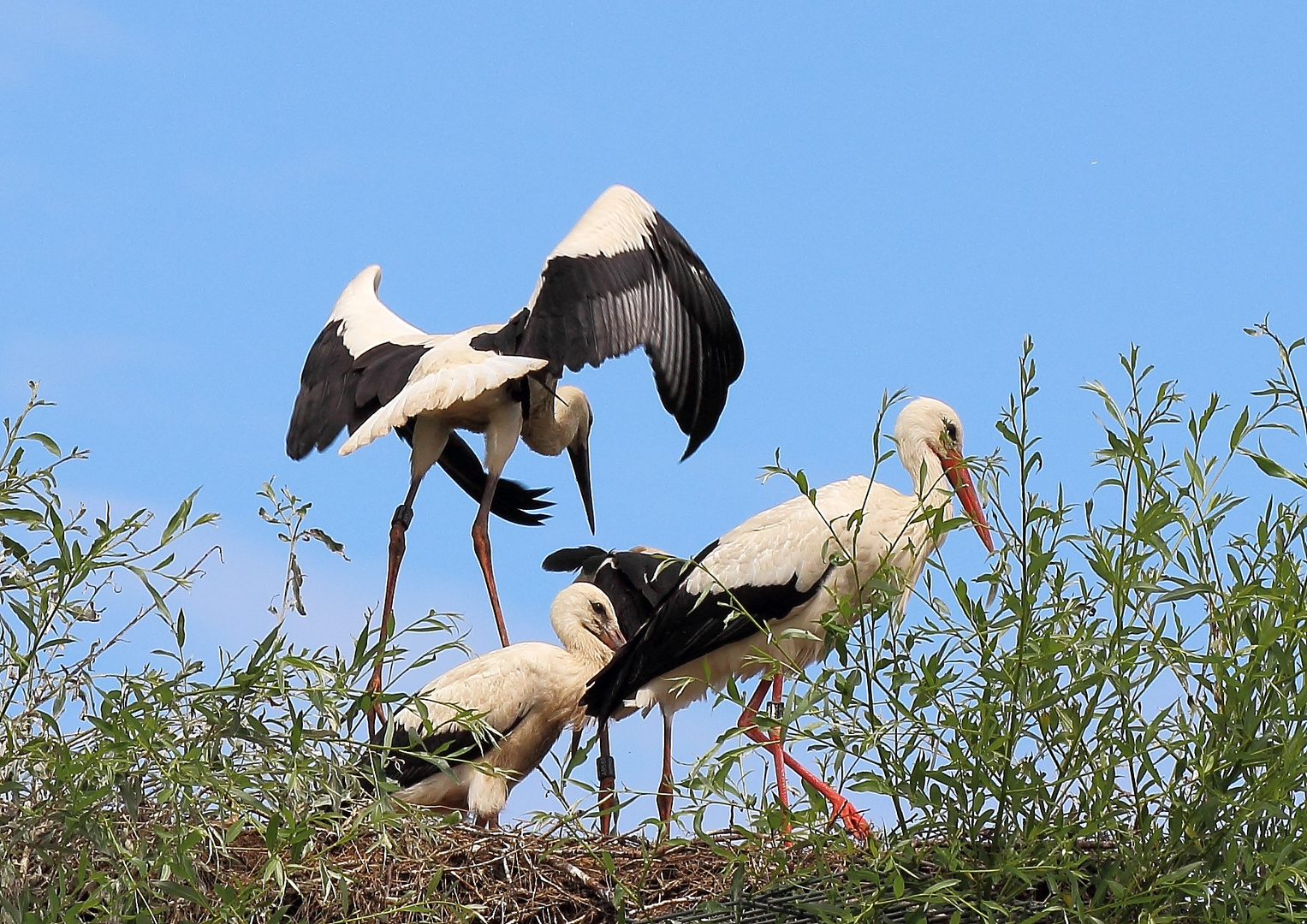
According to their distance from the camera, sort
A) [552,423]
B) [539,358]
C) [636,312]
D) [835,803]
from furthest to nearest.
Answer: [552,423], [636,312], [539,358], [835,803]

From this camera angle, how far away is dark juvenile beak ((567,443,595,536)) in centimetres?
870

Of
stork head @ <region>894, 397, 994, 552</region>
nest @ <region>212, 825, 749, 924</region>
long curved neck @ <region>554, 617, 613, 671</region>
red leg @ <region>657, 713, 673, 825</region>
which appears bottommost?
nest @ <region>212, 825, 749, 924</region>

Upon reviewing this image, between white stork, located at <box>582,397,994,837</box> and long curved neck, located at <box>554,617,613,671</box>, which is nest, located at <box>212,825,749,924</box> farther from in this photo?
long curved neck, located at <box>554,617,613,671</box>

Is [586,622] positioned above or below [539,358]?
below

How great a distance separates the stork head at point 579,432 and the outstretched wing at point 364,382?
327 millimetres

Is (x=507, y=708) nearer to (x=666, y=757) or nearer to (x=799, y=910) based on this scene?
(x=666, y=757)

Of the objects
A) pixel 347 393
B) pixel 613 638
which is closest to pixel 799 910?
pixel 613 638

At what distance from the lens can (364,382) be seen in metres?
7.48

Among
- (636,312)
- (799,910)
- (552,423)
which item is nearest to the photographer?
(799,910)

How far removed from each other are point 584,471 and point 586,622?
1713mm

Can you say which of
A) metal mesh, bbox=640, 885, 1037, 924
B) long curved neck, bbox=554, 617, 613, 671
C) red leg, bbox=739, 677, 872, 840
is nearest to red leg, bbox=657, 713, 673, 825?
long curved neck, bbox=554, 617, 613, 671

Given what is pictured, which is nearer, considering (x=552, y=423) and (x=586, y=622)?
(x=586, y=622)

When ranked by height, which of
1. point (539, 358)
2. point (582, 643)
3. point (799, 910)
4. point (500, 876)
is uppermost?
point (539, 358)

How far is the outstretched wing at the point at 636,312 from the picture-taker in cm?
709
